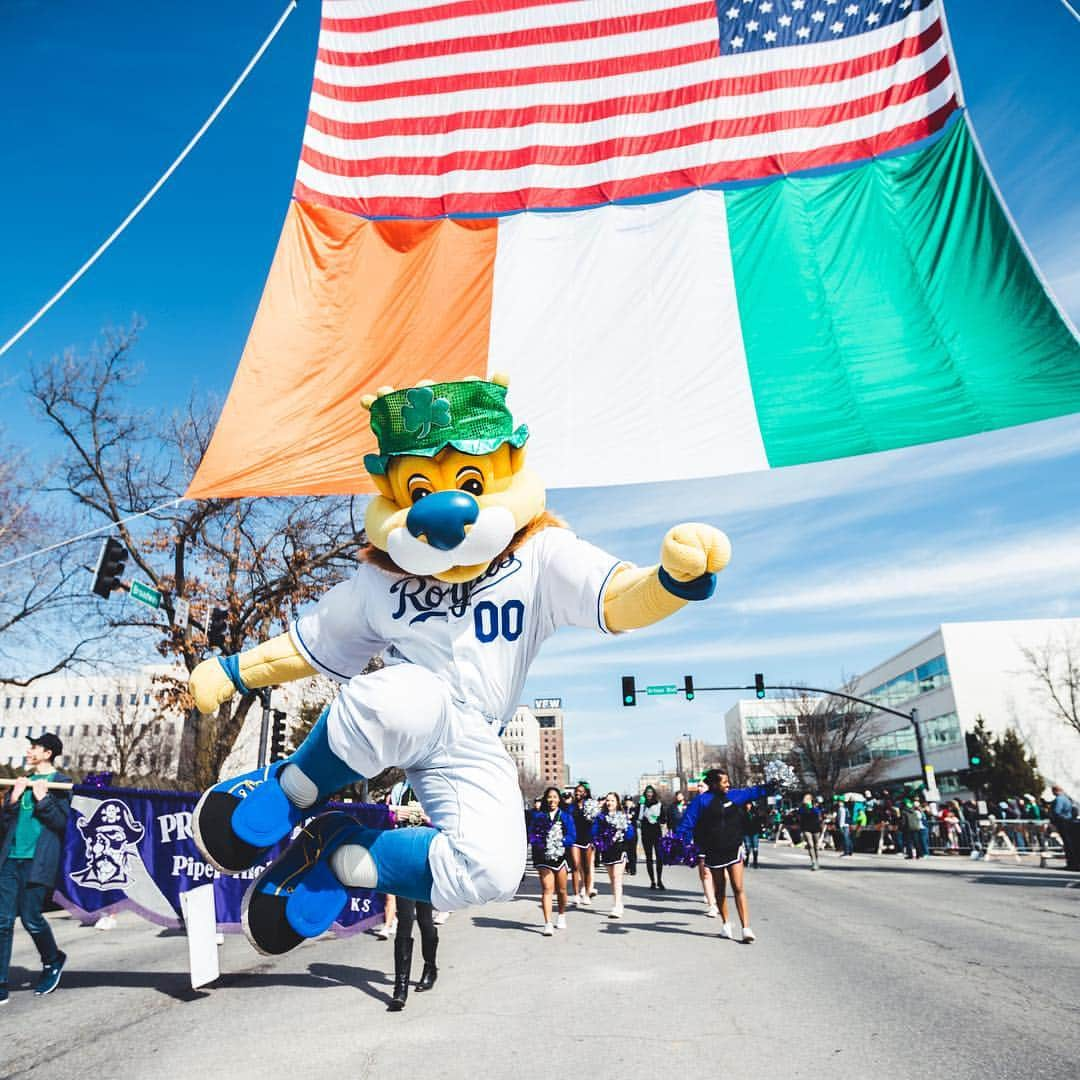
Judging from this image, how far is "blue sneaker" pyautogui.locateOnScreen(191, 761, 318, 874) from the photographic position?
2367 millimetres

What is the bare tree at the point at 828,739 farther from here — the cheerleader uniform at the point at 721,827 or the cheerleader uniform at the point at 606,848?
the cheerleader uniform at the point at 721,827

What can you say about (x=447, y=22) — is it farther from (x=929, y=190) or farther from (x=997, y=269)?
(x=997, y=269)

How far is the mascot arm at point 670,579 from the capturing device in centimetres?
248

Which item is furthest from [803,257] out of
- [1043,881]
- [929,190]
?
[1043,881]

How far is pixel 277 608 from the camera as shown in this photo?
17688 millimetres

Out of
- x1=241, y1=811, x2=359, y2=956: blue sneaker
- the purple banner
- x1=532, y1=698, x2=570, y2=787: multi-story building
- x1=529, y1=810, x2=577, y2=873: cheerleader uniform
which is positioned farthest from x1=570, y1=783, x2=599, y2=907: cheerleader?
x1=532, y1=698, x2=570, y2=787: multi-story building

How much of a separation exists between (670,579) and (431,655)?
3.03ft

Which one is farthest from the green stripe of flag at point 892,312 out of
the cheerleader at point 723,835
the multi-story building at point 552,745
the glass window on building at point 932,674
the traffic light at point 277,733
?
the multi-story building at point 552,745

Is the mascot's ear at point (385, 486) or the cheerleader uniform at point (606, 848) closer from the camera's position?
the mascot's ear at point (385, 486)

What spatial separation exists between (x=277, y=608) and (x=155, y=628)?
3.29 metres

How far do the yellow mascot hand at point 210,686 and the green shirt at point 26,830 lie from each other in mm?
4152

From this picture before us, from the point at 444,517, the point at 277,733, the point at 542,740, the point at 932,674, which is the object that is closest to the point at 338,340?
the point at 444,517

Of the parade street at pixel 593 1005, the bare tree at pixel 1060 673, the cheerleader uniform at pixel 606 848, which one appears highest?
the bare tree at pixel 1060 673

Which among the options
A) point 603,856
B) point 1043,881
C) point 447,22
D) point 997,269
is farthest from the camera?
point 1043,881
